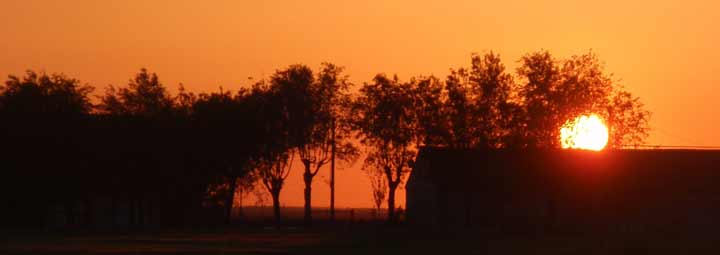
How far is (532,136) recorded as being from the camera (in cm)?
11812

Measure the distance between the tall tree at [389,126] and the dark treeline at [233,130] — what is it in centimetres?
10

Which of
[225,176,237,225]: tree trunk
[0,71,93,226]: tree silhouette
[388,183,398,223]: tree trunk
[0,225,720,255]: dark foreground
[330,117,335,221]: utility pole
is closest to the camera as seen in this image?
[0,225,720,255]: dark foreground

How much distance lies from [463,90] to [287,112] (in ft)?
46.1

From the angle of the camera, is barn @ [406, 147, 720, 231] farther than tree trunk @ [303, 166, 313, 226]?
No

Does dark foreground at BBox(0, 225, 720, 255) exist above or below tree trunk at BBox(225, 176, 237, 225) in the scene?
below

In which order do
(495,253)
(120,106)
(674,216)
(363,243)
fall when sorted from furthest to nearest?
(120,106) < (674,216) < (363,243) < (495,253)

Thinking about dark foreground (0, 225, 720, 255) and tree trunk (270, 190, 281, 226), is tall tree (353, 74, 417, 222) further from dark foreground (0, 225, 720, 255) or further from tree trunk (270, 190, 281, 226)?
dark foreground (0, 225, 720, 255)

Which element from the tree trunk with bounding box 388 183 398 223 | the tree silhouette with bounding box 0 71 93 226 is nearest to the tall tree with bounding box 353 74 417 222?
the tree trunk with bounding box 388 183 398 223

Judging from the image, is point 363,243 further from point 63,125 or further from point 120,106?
point 120,106

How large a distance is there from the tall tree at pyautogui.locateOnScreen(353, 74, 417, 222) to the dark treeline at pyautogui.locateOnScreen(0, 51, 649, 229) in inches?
4.0

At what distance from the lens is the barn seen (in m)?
97.3

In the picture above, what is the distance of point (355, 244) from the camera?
216 feet

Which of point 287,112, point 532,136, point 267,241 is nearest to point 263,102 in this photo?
point 287,112

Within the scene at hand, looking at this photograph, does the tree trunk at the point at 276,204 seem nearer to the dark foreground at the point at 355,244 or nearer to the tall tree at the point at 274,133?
the tall tree at the point at 274,133
